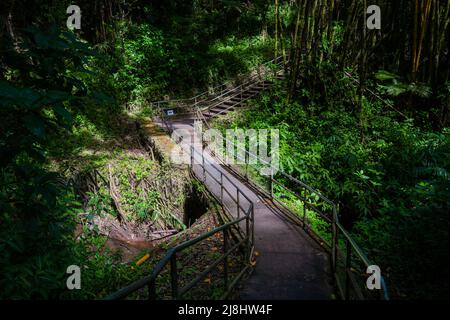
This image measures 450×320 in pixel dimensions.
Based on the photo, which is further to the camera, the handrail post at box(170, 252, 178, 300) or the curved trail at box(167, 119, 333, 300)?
the curved trail at box(167, 119, 333, 300)

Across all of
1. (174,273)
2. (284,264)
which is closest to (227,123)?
(284,264)

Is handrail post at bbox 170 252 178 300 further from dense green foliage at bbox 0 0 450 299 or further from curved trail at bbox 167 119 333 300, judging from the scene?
curved trail at bbox 167 119 333 300

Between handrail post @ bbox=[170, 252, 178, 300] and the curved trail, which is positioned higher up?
handrail post @ bbox=[170, 252, 178, 300]

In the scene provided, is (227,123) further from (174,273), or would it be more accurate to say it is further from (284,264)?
(174,273)

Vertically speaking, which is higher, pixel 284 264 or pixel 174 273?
pixel 174 273

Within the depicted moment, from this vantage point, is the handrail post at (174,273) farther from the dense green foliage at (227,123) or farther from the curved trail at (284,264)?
the curved trail at (284,264)

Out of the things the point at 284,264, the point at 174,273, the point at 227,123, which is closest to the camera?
the point at 174,273

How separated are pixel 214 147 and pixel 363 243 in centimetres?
664

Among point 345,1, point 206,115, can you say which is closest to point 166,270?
point 206,115

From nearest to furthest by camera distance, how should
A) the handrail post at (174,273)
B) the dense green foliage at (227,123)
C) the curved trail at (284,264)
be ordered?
1. the dense green foliage at (227,123)
2. the handrail post at (174,273)
3. the curved trail at (284,264)

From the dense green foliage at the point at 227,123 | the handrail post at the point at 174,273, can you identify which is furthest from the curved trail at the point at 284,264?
the handrail post at the point at 174,273

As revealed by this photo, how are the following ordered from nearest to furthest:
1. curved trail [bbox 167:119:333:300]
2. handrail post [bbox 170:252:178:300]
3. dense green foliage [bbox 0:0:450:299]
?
dense green foliage [bbox 0:0:450:299]
handrail post [bbox 170:252:178:300]
curved trail [bbox 167:119:333:300]

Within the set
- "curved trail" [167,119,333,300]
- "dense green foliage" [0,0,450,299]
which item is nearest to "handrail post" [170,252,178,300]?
"dense green foliage" [0,0,450,299]

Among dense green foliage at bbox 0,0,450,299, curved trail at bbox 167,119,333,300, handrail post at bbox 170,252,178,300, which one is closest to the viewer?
dense green foliage at bbox 0,0,450,299
